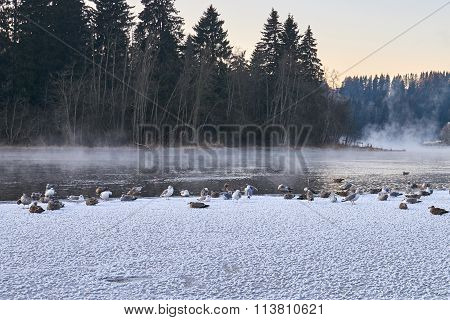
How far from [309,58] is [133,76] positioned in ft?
88.4

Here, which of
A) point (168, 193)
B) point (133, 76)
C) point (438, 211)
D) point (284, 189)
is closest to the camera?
point (438, 211)

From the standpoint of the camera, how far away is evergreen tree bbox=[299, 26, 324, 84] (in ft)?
196

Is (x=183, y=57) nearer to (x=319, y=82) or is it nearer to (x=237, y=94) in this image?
(x=237, y=94)

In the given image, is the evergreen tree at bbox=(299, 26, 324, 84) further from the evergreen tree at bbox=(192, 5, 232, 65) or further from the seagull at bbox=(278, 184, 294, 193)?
the seagull at bbox=(278, 184, 294, 193)

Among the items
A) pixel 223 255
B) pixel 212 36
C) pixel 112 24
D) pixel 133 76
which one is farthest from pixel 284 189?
pixel 212 36

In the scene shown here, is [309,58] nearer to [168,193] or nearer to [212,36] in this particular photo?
[212,36]

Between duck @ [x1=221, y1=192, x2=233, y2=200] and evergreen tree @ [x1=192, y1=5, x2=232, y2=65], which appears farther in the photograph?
evergreen tree @ [x1=192, y1=5, x2=232, y2=65]

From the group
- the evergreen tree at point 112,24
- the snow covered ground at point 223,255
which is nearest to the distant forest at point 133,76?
the evergreen tree at point 112,24

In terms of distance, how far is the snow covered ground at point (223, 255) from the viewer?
3.68 meters

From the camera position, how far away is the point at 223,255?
15.6 ft

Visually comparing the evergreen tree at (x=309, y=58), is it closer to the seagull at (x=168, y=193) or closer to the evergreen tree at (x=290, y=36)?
the evergreen tree at (x=290, y=36)

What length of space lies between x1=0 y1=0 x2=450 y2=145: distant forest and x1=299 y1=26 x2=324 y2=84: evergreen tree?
34.1 inches

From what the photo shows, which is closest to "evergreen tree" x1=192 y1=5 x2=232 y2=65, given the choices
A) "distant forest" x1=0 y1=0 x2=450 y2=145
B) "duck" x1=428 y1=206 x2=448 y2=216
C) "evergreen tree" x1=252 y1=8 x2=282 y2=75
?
"distant forest" x1=0 y1=0 x2=450 y2=145

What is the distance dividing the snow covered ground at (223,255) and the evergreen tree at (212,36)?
45.4 m
